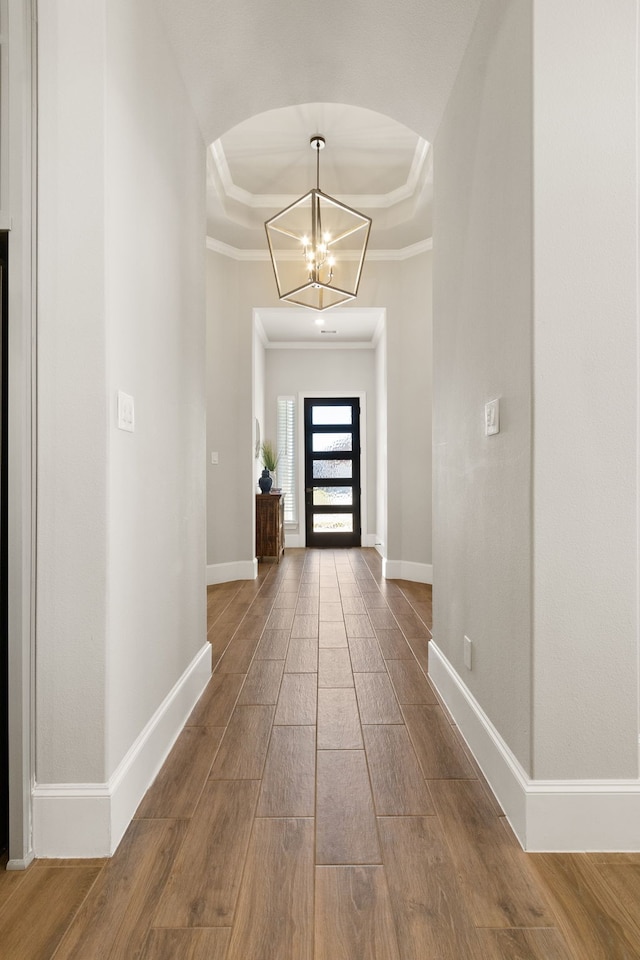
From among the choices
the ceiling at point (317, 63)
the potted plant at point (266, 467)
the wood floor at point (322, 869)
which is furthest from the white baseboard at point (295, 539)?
the wood floor at point (322, 869)

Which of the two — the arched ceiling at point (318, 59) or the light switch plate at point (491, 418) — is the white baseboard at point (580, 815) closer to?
the light switch plate at point (491, 418)

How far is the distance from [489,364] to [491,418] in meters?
0.19

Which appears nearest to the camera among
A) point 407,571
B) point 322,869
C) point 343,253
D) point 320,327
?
point 322,869

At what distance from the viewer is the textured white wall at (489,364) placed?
155 centimetres

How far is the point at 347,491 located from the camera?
7.86 metres

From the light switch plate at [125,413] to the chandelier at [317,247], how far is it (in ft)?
9.83

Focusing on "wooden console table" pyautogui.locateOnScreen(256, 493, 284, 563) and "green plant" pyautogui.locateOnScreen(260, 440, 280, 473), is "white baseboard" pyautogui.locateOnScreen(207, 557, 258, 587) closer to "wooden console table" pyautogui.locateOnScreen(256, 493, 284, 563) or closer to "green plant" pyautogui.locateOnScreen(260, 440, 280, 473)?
"wooden console table" pyautogui.locateOnScreen(256, 493, 284, 563)

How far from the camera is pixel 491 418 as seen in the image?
1.79 metres

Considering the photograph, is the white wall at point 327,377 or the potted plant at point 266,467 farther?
the white wall at point 327,377

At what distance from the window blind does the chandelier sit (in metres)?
2.23

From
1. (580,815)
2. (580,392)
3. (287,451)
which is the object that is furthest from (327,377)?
(580,815)

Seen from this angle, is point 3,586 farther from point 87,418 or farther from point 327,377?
point 327,377

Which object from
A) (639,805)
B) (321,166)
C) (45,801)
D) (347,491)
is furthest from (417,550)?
(45,801)

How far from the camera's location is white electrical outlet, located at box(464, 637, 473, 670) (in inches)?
81.0
